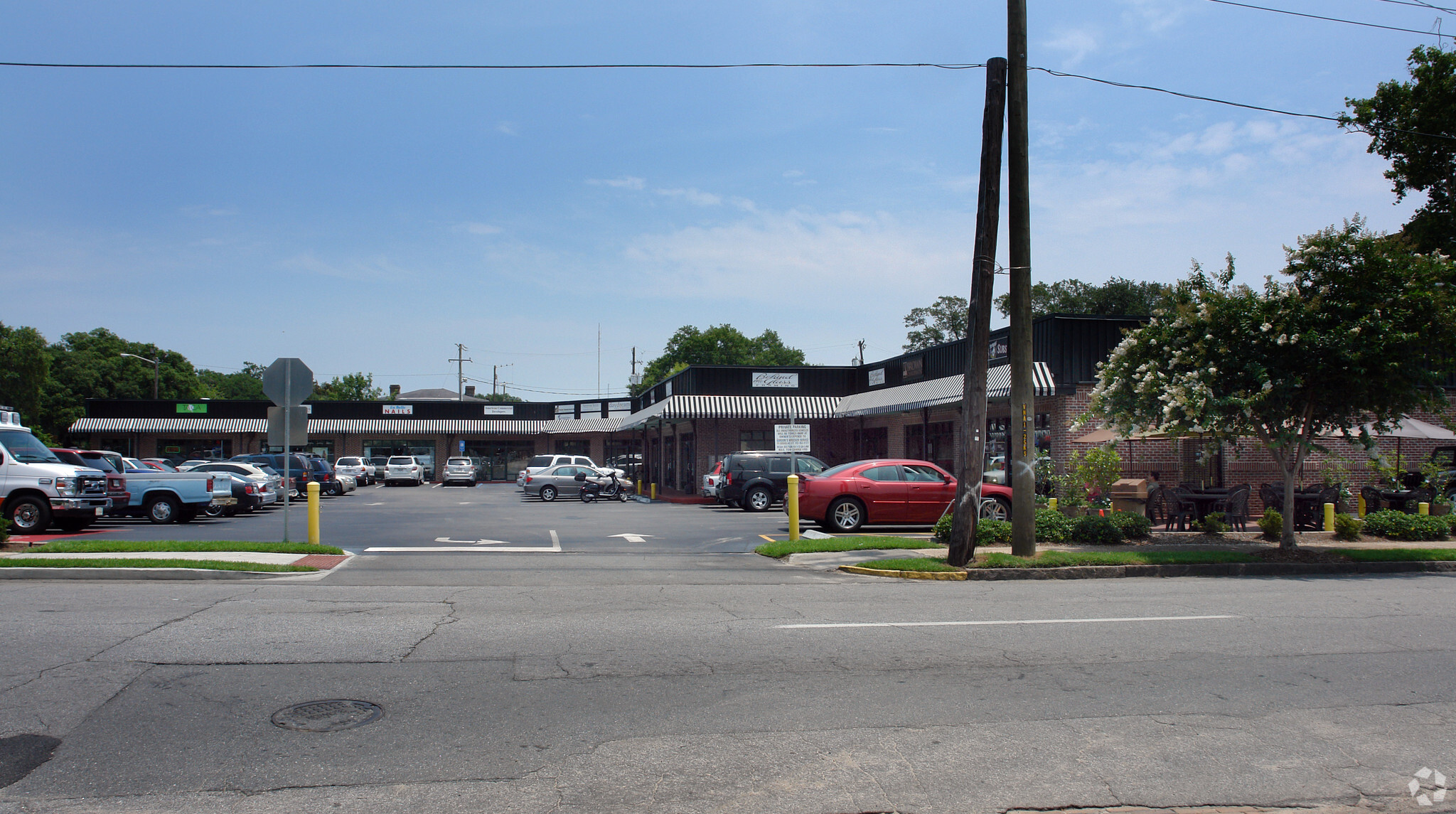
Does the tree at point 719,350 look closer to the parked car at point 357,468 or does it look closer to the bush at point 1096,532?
the parked car at point 357,468

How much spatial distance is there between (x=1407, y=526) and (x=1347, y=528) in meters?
1.18

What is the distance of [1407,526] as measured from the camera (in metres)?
16.7

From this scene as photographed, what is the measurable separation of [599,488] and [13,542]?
719 inches

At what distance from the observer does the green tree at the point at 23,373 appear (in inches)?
2194

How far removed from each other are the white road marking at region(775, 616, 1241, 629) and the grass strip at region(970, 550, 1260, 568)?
3648mm

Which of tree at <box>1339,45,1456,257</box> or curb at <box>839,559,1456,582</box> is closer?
curb at <box>839,559,1456,582</box>

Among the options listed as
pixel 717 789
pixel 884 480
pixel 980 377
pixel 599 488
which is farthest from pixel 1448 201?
pixel 717 789

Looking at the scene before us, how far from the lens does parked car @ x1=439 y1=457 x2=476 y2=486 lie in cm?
4822

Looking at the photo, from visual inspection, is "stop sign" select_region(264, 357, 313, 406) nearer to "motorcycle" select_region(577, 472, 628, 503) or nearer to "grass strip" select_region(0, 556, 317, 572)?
"grass strip" select_region(0, 556, 317, 572)

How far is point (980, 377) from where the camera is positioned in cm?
1282

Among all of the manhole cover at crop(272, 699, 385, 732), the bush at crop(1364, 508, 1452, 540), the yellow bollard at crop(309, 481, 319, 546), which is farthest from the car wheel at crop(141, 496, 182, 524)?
the bush at crop(1364, 508, 1452, 540)

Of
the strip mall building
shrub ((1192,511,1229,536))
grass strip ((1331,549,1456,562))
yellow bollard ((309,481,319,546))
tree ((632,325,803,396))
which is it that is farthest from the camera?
tree ((632,325,803,396))

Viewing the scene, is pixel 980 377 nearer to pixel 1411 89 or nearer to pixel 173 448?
pixel 1411 89

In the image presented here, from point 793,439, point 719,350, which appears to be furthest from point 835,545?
point 719,350
